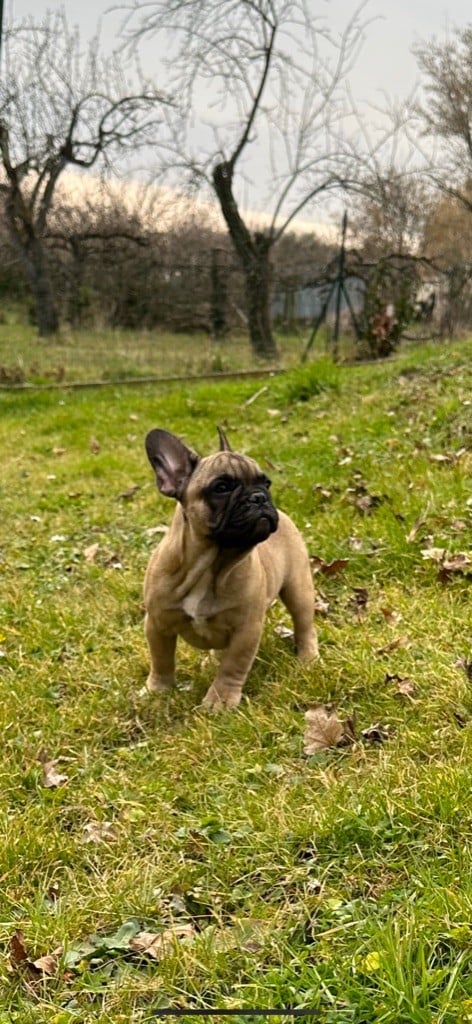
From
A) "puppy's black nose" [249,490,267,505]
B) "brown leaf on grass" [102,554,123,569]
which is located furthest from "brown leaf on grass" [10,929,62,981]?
"brown leaf on grass" [102,554,123,569]

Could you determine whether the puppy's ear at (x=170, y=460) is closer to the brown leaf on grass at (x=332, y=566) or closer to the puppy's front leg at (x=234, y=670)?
the puppy's front leg at (x=234, y=670)

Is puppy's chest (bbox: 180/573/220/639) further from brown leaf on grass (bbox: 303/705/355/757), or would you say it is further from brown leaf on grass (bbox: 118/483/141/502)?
brown leaf on grass (bbox: 118/483/141/502)

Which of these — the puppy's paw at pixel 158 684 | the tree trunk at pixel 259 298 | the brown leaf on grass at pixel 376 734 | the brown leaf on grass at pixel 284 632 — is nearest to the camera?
the brown leaf on grass at pixel 376 734

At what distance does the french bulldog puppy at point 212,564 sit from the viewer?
126 inches

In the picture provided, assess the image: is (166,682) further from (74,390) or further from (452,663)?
(74,390)

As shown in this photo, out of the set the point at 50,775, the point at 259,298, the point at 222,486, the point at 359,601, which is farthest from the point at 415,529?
the point at 259,298

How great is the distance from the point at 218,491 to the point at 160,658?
0.77 m

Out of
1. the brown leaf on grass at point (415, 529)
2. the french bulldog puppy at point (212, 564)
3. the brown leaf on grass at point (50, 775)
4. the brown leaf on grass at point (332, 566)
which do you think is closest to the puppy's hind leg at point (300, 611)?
the french bulldog puppy at point (212, 564)

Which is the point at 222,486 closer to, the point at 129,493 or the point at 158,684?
the point at 158,684

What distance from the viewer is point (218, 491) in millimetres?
3264

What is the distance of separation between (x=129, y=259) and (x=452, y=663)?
14437 millimetres

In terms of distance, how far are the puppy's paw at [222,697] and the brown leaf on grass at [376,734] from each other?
61 centimetres

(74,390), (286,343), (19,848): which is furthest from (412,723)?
(286,343)

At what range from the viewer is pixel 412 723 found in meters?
2.89
